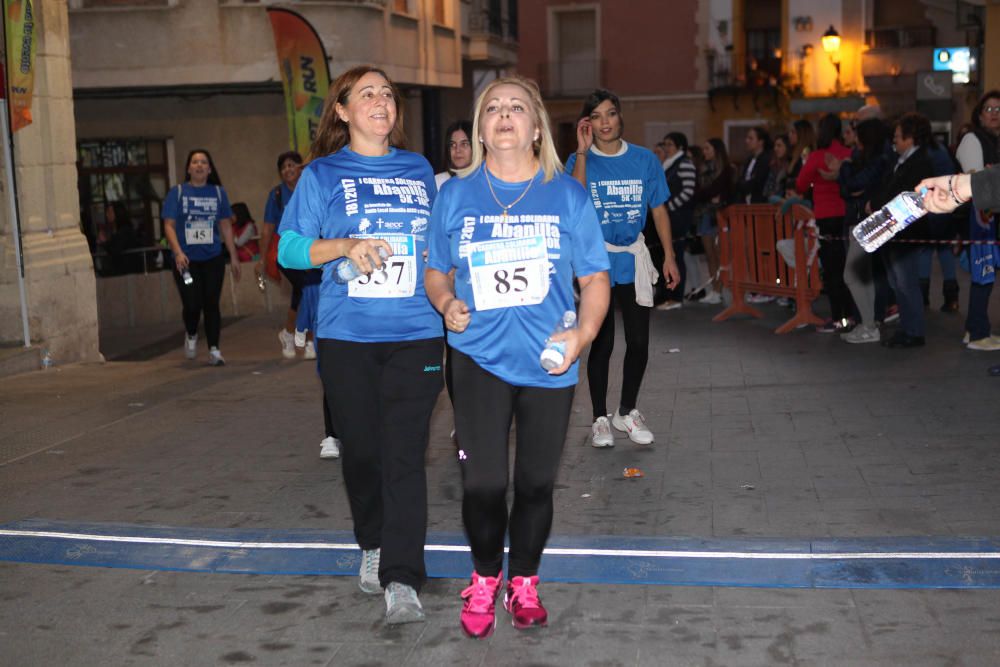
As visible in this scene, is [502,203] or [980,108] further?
[980,108]

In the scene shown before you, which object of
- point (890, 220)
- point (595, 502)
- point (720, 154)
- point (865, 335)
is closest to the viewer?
point (890, 220)

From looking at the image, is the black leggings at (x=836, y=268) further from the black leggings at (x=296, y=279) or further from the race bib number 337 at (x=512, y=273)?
the race bib number 337 at (x=512, y=273)

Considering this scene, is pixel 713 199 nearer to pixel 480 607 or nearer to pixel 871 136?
pixel 871 136

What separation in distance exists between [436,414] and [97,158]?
14.7 m

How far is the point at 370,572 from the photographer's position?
5.20m

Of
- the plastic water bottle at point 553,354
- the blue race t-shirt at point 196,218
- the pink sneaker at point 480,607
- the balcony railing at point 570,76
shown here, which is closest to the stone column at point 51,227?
the blue race t-shirt at point 196,218

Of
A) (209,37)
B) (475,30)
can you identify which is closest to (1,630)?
(209,37)

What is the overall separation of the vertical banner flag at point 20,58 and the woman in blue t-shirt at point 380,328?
7.70m

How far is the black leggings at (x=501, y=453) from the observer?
466cm

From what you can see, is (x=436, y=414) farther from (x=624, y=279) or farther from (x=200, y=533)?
(x=200, y=533)

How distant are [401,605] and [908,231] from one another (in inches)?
300

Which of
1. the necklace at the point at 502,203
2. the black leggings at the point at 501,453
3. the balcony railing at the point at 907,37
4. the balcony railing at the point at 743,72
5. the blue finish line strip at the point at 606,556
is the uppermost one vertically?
the balcony railing at the point at 907,37

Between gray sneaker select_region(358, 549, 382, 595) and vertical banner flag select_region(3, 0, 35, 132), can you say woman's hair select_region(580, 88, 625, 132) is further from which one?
vertical banner flag select_region(3, 0, 35, 132)

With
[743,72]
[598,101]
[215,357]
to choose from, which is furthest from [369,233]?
[743,72]
